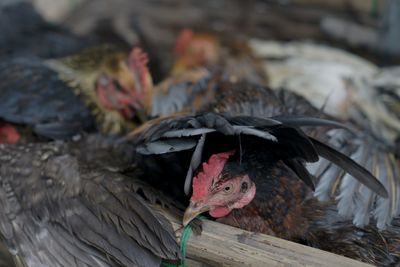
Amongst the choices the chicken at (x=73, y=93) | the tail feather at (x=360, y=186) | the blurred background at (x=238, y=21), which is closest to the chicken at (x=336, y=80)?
the blurred background at (x=238, y=21)

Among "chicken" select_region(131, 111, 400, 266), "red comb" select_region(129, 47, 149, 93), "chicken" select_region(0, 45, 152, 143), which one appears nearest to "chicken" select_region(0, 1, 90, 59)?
"chicken" select_region(0, 45, 152, 143)

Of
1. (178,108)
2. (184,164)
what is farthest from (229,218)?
(178,108)

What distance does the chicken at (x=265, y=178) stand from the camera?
1.71 metres

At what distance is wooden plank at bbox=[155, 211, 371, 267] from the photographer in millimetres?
1575

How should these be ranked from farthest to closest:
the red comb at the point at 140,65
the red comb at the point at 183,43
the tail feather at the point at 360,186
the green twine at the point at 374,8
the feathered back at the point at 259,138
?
the green twine at the point at 374,8
the red comb at the point at 183,43
the red comb at the point at 140,65
the tail feather at the point at 360,186
the feathered back at the point at 259,138

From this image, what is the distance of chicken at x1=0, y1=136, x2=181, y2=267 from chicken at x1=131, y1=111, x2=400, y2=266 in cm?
15

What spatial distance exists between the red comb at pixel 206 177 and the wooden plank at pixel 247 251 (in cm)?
9

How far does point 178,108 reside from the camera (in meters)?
2.65

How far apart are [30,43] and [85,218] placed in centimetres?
186

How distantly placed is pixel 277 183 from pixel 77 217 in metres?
0.63

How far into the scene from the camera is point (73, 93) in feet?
10.00

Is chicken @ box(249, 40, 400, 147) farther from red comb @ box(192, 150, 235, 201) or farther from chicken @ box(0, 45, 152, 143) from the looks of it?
red comb @ box(192, 150, 235, 201)

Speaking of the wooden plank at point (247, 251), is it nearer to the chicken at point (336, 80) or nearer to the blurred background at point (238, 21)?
the chicken at point (336, 80)

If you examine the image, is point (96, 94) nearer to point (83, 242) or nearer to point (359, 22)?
point (83, 242)
